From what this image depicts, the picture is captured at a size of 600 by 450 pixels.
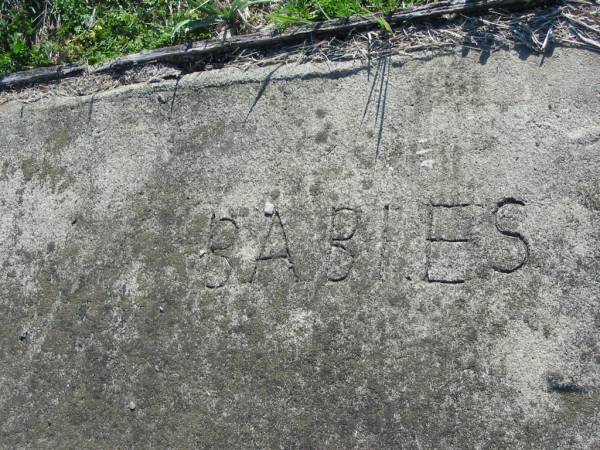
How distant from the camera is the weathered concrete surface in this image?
6.91 feet

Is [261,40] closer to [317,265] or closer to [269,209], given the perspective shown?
[269,209]

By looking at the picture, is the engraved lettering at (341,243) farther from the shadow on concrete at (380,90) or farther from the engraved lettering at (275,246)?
the shadow on concrete at (380,90)

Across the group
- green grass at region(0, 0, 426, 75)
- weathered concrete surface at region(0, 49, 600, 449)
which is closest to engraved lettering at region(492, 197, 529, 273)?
weathered concrete surface at region(0, 49, 600, 449)

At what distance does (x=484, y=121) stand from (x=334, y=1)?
2.85 ft

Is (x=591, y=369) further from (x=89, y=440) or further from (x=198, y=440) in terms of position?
(x=89, y=440)

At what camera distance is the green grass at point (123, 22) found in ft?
8.85

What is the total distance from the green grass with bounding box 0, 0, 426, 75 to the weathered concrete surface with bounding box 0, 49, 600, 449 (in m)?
0.31

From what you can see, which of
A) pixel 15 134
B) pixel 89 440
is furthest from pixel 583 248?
pixel 15 134

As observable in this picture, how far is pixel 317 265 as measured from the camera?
7.64 ft

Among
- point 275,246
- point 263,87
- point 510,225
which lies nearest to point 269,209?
point 275,246

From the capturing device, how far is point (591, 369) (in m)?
2.02

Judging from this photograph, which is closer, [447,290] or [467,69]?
[447,290]

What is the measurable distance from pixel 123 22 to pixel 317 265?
1670mm

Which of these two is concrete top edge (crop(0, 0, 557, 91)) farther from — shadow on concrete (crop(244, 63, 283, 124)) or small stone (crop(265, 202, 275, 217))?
small stone (crop(265, 202, 275, 217))
